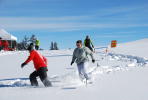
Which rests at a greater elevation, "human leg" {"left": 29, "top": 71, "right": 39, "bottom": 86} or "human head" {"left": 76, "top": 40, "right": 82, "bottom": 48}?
"human head" {"left": 76, "top": 40, "right": 82, "bottom": 48}

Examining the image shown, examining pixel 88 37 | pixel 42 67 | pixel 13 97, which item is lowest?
pixel 13 97

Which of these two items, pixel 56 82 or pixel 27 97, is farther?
pixel 56 82

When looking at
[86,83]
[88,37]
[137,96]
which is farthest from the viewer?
[88,37]

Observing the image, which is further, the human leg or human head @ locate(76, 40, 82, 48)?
human head @ locate(76, 40, 82, 48)

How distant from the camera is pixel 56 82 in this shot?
31.2ft

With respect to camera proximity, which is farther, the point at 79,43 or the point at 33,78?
the point at 79,43

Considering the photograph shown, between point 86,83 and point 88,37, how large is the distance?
10.2m

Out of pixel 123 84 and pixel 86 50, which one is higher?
pixel 86 50

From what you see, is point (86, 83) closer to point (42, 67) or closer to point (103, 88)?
point (103, 88)

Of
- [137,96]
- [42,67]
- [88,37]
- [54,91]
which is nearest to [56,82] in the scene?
[42,67]

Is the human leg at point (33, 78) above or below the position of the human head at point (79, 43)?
below

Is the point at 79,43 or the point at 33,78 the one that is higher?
the point at 79,43

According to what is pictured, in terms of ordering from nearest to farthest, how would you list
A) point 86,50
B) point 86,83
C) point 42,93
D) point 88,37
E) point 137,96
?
1. point 137,96
2. point 42,93
3. point 86,83
4. point 86,50
5. point 88,37

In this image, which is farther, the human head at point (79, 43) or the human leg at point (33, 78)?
the human head at point (79, 43)
